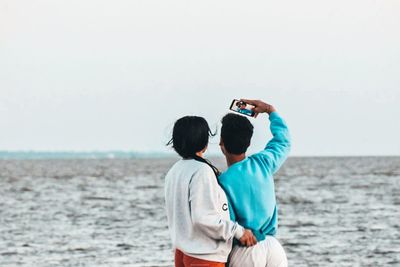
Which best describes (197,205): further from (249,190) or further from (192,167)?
(249,190)

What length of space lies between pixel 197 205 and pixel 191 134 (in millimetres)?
398

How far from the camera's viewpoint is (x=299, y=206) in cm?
3447

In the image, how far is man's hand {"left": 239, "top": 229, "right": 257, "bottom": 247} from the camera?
17.6 ft

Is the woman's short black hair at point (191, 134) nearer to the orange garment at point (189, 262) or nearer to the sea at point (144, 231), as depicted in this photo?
the orange garment at point (189, 262)

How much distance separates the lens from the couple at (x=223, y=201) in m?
5.27

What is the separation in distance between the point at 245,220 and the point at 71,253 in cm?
1396

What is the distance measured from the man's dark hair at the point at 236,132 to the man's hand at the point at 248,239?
46cm

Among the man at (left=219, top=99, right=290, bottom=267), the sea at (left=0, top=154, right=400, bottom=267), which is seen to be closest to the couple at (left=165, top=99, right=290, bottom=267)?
the man at (left=219, top=99, right=290, bottom=267)

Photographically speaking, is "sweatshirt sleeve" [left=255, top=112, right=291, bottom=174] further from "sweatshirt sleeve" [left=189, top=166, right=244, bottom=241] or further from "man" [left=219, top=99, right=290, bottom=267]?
"sweatshirt sleeve" [left=189, top=166, right=244, bottom=241]

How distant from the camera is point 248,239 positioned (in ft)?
17.6

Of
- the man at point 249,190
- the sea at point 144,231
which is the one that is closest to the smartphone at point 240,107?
the man at point 249,190

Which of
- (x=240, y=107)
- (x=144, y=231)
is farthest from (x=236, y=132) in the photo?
(x=144, y=231)

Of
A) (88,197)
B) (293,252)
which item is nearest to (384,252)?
(293,252)

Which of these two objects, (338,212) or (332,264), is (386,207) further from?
(332,264)
